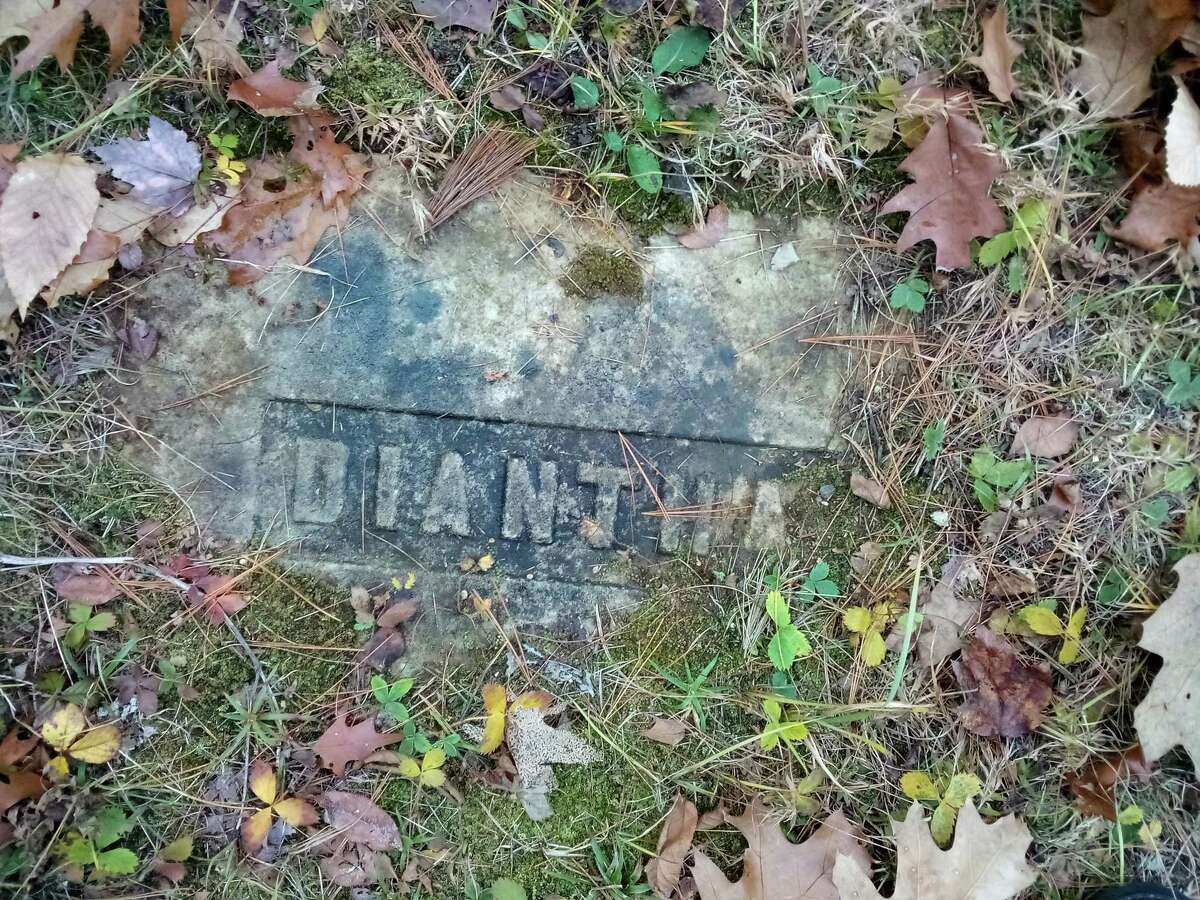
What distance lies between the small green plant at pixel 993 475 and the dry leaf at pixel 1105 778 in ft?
2.57

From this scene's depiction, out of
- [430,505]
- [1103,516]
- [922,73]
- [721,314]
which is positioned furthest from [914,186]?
[430,505]

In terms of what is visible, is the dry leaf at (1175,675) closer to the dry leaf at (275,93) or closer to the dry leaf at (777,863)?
the dry leaf at (777,863)

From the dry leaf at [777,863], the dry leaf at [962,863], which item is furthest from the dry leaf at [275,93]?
the dry leaf at [962,863]

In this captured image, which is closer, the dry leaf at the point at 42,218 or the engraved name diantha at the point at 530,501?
the dry leaf at the point at 42,218

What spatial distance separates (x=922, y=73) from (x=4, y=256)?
2476 mm

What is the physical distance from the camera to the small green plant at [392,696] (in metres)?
1.99

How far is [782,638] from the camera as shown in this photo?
6.82 ft

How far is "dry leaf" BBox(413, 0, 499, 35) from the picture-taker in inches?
78.7

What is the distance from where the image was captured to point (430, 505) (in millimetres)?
2029

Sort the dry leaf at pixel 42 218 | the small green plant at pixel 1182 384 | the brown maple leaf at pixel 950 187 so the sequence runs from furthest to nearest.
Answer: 1. the small green plant at pixel 1182 384
2. the brown maple leaf at pixel 950 187
3. the dry leaf at pixel 42 218

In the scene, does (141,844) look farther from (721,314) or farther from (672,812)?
(721,314)

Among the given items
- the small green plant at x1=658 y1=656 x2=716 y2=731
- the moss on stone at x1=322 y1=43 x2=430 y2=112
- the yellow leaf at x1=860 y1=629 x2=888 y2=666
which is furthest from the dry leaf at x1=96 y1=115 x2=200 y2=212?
the yellow leaf at x1=860 y1=629 x2=888 y2=666

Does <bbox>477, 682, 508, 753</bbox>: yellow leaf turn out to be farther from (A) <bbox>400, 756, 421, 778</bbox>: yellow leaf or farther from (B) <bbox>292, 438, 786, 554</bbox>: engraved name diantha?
(B) <bbox>292, 438, 786, 554</bbox>: engraved name diantha

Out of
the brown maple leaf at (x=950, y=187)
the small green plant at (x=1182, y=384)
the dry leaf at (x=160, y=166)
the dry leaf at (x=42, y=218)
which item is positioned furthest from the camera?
the small green plant at (x=1182, y=384)
